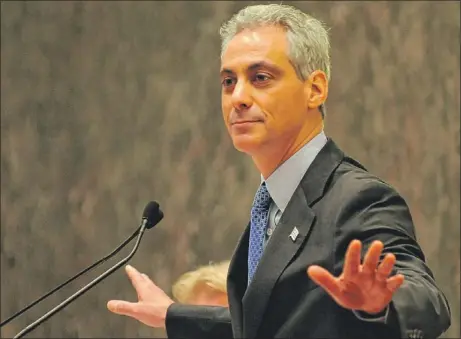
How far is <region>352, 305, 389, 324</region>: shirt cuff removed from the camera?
0.90 m

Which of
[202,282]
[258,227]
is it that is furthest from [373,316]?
[202,282]

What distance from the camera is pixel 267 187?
1153 mm

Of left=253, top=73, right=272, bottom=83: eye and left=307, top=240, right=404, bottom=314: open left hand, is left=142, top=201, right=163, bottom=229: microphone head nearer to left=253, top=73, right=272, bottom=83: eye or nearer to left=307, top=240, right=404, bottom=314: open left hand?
left=253, top=73, right=272, bottom=83: eye

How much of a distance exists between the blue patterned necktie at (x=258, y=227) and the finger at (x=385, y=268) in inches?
11.2

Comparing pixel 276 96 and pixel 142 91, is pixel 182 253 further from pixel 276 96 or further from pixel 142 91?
pixel 276 96

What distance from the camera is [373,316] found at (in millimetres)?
913

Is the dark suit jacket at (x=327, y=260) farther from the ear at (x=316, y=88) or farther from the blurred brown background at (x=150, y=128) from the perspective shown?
the blurred brown background at (x=150, y=128)

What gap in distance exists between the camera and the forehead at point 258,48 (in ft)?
3.72

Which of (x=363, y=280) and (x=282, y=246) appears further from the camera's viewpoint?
(x=282, y=246)

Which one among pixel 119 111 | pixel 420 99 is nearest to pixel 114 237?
pixel 119 111

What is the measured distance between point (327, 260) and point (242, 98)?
0.27 m

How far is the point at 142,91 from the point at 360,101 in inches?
30.1

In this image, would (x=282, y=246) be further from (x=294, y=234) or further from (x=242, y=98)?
(x=242, y=98)

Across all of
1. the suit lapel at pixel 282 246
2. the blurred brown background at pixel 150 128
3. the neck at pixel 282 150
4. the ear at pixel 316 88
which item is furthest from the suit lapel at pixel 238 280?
the blurred brown background at pixel 150 128
